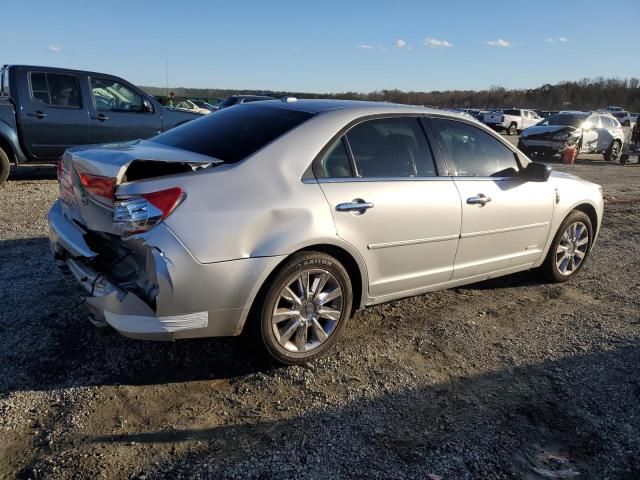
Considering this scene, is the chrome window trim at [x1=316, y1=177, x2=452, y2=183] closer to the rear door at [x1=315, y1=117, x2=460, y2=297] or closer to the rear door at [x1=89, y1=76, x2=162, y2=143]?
the rear door at [x1=315, y1=117, x2=460, y2=297]

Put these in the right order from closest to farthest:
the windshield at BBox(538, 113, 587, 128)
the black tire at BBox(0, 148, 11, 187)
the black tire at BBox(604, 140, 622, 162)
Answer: the black tire at BBox(0, 148, 11, 187) → the windshield at BBox(538, 113, 587, 128) → the black tire at BBox(604, 140, 622, 162)

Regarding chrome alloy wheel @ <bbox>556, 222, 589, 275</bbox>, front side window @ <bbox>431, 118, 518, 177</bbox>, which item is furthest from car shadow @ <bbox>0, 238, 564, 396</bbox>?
chrome alloy wheel @ <bbox>556, 222, 589, 275</bbox>

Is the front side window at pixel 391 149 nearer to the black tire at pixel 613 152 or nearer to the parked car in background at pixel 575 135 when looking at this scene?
the parked car in background at pixel 575 135

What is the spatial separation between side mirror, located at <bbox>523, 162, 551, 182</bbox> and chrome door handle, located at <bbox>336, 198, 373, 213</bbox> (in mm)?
1804

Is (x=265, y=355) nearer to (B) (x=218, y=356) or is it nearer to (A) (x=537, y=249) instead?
(B) (x=218, y=356)

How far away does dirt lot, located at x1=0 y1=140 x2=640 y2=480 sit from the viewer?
2600mm

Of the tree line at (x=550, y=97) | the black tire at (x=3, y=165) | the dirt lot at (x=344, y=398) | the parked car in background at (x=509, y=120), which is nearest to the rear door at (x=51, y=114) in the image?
the black tire at (x=3, y=165)

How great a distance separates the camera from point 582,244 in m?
5.46

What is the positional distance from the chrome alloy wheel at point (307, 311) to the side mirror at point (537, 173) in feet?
7.04

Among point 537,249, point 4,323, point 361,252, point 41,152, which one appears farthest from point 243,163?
point 41,152

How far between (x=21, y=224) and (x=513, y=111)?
116ft

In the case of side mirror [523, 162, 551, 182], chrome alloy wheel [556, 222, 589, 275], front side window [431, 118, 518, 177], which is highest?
front side window [431, 118, 518, 177]

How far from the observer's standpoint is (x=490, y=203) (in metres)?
4.29

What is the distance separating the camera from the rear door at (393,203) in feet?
11.4
